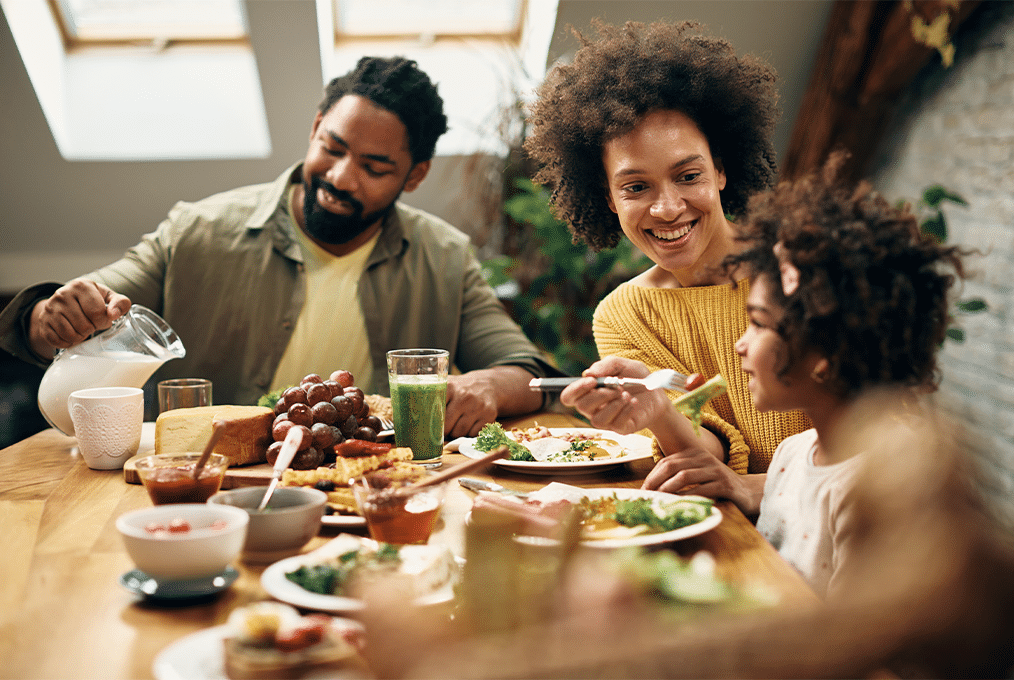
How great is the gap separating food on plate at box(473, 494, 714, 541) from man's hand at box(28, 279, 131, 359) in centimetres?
101

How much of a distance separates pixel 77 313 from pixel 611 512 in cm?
125

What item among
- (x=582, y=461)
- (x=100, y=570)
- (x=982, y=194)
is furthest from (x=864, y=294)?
(x=982, y=194)

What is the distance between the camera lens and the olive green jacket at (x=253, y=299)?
8.68 ft

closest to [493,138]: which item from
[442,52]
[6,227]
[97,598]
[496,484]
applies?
[442,52]

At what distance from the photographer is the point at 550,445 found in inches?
64.1

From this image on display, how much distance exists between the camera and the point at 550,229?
11.6 feet

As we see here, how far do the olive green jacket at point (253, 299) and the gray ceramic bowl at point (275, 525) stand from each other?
1542 mm

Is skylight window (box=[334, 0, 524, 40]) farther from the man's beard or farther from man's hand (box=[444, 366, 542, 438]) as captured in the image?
man's hand (box=[444, 366, 542, 438])

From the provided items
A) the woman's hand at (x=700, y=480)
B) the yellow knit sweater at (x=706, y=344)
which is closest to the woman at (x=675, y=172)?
the yellow knit sweater at (x=706, y=344)

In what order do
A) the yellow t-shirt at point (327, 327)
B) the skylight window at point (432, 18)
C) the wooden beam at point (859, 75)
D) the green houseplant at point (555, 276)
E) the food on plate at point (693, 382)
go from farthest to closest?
the skylight window at point (432, 18), the green houseplant at point (555, 276), the wooden beam at point (859, 75), the yellow t-shirt at point (327, 327), the food on plate at point (693, 382)

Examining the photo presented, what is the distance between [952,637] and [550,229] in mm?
3006

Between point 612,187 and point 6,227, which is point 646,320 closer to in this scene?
point 612,187

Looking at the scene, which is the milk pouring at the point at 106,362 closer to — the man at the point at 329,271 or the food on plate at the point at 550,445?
the food on plate at the point at 550,445

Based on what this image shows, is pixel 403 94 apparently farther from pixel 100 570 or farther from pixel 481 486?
pixel 100 570
